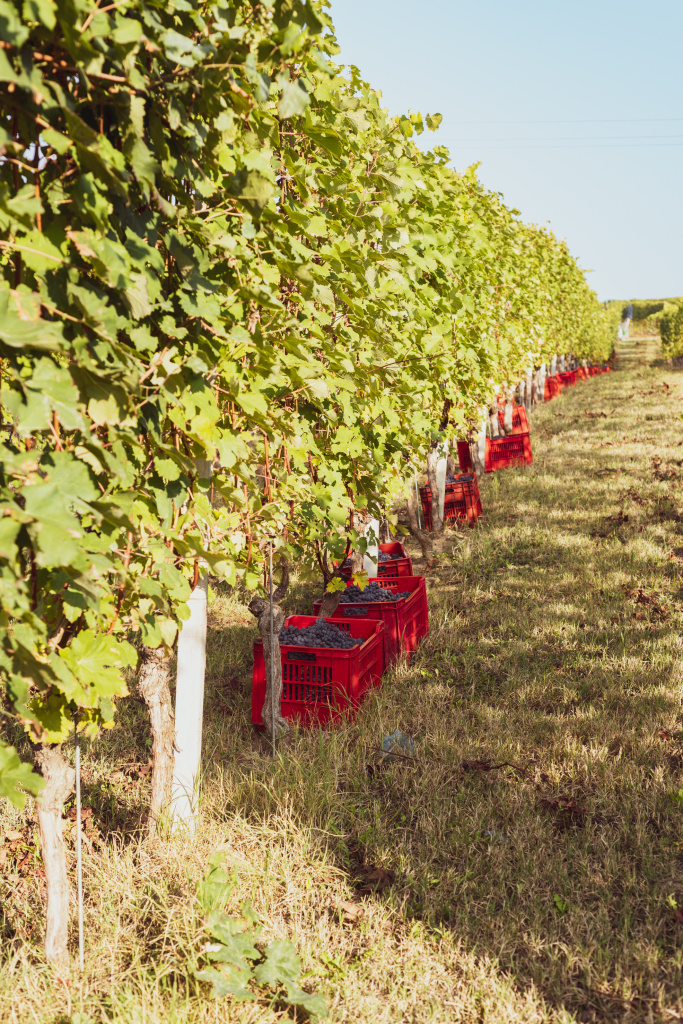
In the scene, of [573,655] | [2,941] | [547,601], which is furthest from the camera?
[547,601]

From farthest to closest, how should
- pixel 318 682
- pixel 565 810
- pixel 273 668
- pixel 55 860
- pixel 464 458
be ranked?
1. pixel 464 458
2. pixel 318 682
3. pixel 273 668
4. pixel 565 810
5. pixel 55 860

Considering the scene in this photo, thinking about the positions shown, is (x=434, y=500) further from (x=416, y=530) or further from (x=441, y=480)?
(x=416, y=530)

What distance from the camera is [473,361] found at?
6.82 metres

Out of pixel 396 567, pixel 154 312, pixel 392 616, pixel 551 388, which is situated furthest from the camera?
pixel 551 388

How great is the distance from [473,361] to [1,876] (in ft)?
18.0

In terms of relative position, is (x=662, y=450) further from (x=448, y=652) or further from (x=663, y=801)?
(x=663, y=801)

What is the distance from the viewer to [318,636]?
14.5ft

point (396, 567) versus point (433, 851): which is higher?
point (396, 567)

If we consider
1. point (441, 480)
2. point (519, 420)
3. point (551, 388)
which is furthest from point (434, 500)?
point (551, 388)

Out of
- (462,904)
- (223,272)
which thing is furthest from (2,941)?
(223,272)

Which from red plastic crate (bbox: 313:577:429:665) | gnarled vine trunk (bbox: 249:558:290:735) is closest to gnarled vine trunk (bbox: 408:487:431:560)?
red plastic crate (bbox: 313:577:429:665)

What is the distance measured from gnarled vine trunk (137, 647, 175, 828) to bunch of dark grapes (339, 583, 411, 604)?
2.09 metres

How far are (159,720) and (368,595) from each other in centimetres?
236

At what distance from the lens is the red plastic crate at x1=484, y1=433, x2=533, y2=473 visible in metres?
12.2
